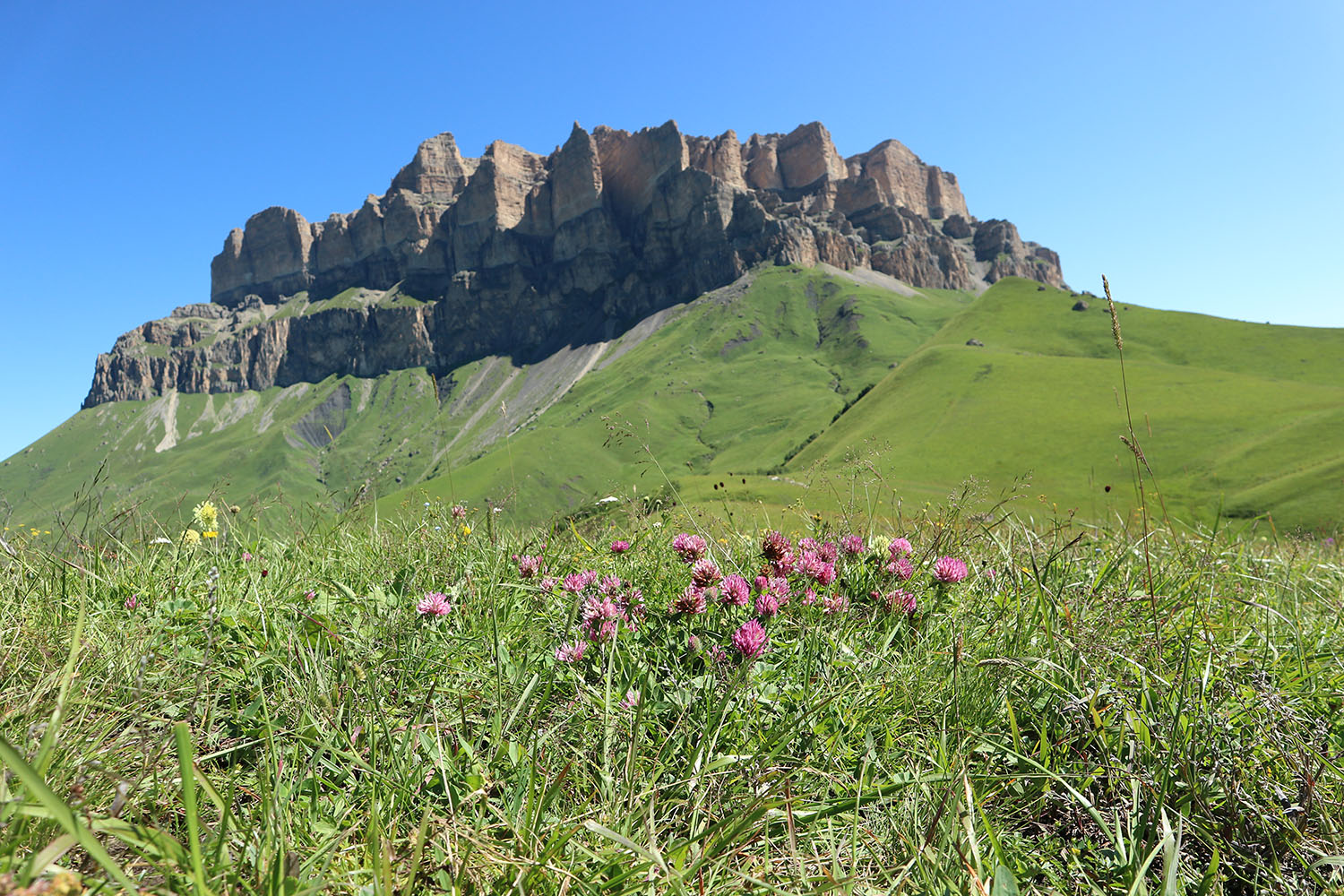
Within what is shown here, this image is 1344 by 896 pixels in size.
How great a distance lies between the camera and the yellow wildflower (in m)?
5.22

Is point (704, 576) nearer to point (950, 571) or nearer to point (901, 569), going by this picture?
point (901, 569)

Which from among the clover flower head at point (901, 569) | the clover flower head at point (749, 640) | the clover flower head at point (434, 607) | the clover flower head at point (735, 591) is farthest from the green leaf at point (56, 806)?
the clover flower head at point (901, 569)

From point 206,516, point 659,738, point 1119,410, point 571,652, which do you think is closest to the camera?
point 659,738

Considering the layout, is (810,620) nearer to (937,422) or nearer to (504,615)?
(504,615)

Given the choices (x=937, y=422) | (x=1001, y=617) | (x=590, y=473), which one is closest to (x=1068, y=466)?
(x=937, y=422)

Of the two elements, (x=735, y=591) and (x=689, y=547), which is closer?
(x=735, y=591)

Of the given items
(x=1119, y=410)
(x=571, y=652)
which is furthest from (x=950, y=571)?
(x=1119, y=410)

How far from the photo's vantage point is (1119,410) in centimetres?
8444

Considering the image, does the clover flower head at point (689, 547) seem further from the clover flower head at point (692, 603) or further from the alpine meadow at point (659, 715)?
the clover flower head at point (692, 603)

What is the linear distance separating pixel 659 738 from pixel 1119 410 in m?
101

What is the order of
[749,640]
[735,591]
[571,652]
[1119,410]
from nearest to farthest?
[749,640]
[571,652]
[735,591]
[1119,410]

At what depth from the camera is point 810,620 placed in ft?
11.5

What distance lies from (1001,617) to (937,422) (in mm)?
124406

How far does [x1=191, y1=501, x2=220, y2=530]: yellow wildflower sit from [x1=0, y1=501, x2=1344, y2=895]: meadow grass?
46.3 inches
